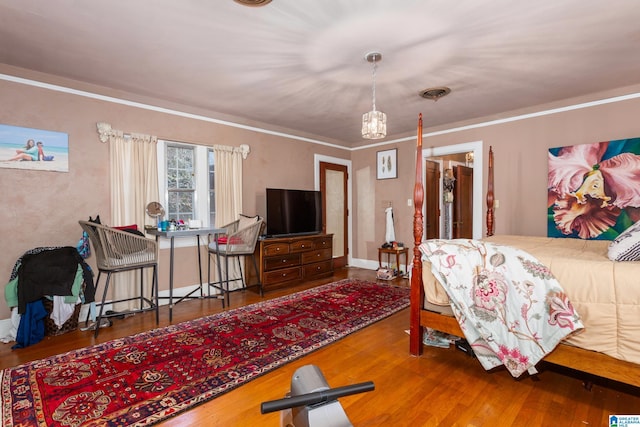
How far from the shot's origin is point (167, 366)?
7.85 feet

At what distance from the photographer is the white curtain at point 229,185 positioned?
14.5 ft

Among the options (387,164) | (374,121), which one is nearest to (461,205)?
(387,164)

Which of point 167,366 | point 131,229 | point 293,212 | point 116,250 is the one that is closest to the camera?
point 167,366

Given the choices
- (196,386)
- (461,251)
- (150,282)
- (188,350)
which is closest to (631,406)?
(461,251)

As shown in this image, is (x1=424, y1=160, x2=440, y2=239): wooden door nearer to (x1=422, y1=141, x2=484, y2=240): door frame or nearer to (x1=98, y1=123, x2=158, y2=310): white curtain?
(x1=422, y1=141, x2=484, y2=240): door frame

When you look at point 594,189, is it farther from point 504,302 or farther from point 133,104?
point 133,104

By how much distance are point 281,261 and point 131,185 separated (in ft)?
6.95

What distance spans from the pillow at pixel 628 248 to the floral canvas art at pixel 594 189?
199 cm

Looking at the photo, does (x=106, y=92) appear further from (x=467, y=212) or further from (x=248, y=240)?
(x=467, y=212)

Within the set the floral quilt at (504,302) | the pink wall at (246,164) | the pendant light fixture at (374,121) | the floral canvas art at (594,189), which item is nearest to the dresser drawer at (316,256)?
the pink wall at (246,164)

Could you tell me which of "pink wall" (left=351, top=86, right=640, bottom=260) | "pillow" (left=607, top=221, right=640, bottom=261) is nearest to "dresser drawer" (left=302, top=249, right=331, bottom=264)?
"pink wall" (left=351, top=86, right=640, bottom=260)

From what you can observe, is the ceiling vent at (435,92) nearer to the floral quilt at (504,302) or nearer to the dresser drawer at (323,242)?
the floral quilt at (504,302)

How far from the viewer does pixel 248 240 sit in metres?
4.14

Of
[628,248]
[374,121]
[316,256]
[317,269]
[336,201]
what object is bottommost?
[317,269]
